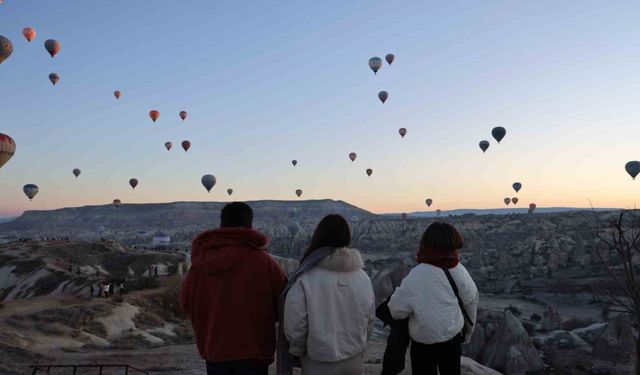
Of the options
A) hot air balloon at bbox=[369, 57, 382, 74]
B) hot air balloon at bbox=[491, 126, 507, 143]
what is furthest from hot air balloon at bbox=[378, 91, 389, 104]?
hot air balloon at bbox=[491, 126, 507, 143]

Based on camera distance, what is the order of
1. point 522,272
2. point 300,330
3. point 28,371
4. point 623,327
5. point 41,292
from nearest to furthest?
1. point 300,330
2. point 28,371
3. point 623,327
4. point 41,292
5. point 522,272

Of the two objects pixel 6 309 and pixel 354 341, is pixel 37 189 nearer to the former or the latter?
pixel 6 309

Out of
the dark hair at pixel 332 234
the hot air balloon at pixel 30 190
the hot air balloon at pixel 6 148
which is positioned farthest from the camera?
the hot air balloon at pixel 30 190

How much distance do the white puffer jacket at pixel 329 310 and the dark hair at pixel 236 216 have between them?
1.88 feet

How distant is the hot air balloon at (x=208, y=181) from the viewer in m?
56.3

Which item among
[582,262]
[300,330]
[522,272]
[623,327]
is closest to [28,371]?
[300,330]

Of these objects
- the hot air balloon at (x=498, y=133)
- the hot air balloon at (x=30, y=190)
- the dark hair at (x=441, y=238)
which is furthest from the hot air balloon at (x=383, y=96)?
the dark hair at (x=441, y=238)

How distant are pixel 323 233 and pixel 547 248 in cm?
6180

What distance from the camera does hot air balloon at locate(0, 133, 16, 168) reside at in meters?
30.1

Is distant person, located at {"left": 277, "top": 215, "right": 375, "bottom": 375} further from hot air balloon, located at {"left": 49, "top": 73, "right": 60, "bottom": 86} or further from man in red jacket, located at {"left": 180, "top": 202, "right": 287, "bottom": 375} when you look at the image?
hot air balloon, located at {"left": 49, "top": 73, "right": 60, "bottom": 86}

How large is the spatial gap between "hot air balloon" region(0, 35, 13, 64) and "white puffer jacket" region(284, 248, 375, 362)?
37271mm

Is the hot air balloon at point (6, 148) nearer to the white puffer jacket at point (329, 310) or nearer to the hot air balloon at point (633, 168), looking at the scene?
the white puffer jacket at point (329, 310)

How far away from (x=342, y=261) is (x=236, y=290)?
2.42ft

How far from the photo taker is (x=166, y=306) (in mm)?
26188
